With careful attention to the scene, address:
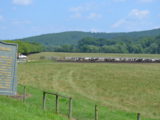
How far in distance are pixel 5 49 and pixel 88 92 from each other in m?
17.7

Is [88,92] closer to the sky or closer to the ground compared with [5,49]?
closer to the ground

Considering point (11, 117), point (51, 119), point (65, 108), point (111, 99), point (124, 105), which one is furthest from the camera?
point (111, 99)

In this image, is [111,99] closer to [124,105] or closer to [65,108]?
[124,105]

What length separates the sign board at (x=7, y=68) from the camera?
1574 centimetres

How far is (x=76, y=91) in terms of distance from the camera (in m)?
33.1

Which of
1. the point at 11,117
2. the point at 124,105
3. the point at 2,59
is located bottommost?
the point at 124,105

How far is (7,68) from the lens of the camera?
628 inches

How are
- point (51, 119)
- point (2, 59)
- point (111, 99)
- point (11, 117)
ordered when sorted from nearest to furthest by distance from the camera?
point (11, 117) < point (51, 119) < point (2, 59) < point (111, 99)

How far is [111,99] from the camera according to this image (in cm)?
2867

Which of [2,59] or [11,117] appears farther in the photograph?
[2,59]

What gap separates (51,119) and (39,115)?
616 millimetres

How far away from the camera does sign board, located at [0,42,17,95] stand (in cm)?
1574

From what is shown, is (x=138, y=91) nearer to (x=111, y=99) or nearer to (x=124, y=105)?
(x=111, y=99)

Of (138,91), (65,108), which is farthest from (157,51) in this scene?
(65,108)
